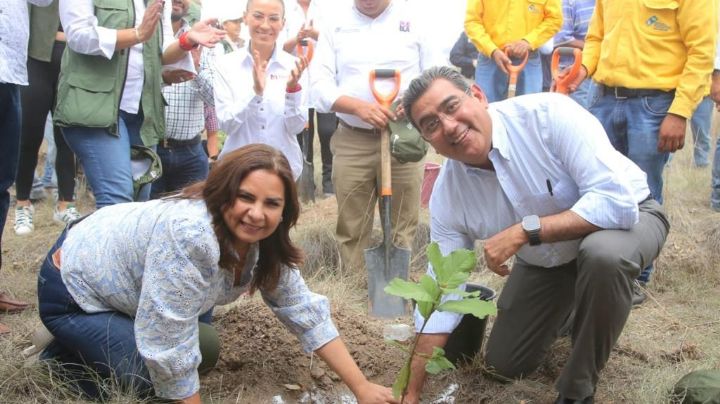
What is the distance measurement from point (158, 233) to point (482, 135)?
3.86ft

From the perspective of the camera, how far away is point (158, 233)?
237 cm

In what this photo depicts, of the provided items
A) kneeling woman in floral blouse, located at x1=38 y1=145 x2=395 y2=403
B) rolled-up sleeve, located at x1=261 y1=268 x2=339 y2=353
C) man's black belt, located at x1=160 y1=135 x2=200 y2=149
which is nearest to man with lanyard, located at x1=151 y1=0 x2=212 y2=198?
Result: man's black belt, located at x1=160 y1=135 x2=200 y2=149

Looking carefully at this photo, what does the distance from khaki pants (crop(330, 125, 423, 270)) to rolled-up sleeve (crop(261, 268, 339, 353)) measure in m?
1.67

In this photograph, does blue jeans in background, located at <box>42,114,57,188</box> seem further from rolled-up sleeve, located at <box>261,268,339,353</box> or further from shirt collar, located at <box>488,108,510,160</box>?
shirt collar, located at <box>488,108,510,160</box>

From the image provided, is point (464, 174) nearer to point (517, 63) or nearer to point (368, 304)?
point (368, 304)

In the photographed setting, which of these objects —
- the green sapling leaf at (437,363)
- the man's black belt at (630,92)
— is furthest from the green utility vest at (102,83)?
the man's black belt at (630,92)

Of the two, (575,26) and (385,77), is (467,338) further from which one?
(575,26)

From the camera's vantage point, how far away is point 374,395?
8.36 feet

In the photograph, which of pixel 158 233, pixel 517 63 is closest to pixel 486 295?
pixel 158 233

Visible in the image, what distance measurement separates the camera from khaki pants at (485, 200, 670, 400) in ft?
8.26

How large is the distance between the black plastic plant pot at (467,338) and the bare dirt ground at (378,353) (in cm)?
5

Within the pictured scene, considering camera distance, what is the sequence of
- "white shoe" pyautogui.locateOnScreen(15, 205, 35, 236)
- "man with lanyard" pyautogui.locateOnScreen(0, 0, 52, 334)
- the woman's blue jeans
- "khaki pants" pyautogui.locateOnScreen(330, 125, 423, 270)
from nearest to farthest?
1. the woman's blue jeans
2. "man with lanyard" pyautogui.locateOnScreen(0, 0, 52, 334)
3. "khaki pants" pyautogui.locateOnScreen(330, 125, 423, 270)
4. "white shoe" pyautogui.locateOnScreen(15, 205, 35, 236)

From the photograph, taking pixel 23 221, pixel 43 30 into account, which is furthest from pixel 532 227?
pixel 23 221

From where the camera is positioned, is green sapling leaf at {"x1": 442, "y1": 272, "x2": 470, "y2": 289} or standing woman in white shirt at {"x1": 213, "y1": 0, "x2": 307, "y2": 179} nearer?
green sapling leaf at {"x1": 442, "y1": 272, "x2": 470, "y2": 289}
